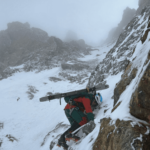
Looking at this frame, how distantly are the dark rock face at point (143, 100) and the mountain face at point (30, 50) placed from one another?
34.4 m

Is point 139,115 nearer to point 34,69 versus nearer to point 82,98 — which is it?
point 82,98

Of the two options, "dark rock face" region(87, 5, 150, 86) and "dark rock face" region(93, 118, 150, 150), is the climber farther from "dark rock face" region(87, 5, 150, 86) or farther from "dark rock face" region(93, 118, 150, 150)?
"dark rock face" region(87, 5, 150, 86)

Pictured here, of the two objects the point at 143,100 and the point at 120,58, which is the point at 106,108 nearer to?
the point at 143,100

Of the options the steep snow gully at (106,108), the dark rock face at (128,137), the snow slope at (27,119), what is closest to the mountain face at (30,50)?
the steep snow gully at (106,108)

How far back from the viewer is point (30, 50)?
52188 mm

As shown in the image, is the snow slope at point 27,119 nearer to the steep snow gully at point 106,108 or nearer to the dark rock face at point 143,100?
the steep snow gully at point 106,108

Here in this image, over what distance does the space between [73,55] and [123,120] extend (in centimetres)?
4828

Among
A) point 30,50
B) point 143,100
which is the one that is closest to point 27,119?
point 143,100

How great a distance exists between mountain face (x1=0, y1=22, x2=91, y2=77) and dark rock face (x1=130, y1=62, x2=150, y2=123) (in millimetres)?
34402

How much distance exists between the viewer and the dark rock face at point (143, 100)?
2.04 metres

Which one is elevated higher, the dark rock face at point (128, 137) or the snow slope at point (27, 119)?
the dark rock face at point (128, 137)

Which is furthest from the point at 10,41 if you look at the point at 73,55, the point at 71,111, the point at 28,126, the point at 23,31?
the point at 71,111

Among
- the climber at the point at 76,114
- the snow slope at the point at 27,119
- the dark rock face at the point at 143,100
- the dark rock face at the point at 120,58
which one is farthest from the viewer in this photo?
the dark rock face at the point at 120,58

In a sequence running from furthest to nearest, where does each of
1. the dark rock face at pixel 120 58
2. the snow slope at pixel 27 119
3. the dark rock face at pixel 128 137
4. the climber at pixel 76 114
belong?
the dark rock face at pixel 120 58
the snow slope at pixel 27 119
the climber at pixel 76 114
the dark rock face at pixel 128 137
